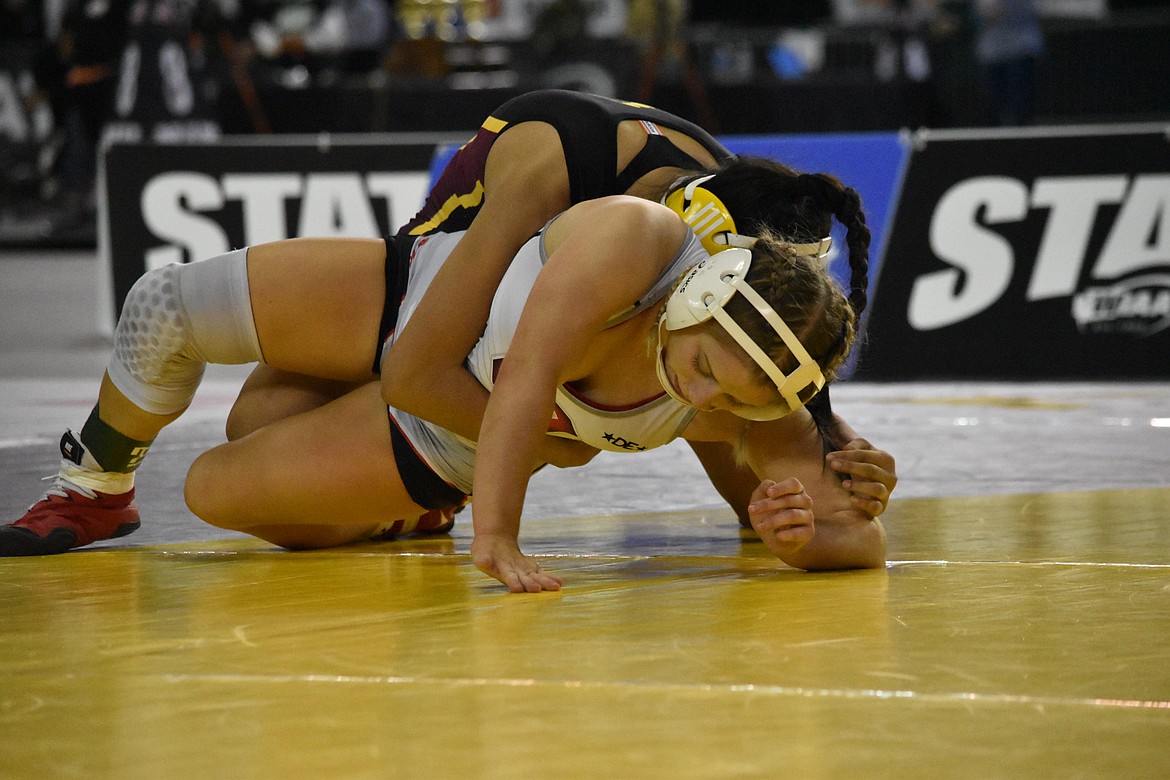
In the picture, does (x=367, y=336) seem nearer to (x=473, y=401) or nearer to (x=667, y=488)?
(x=473, y=401)

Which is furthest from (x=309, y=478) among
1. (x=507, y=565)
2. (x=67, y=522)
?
(x=507, y=565)

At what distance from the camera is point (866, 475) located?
2.31 metres

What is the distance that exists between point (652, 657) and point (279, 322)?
1.09 meters

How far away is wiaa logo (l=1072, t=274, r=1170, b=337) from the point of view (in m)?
5.00

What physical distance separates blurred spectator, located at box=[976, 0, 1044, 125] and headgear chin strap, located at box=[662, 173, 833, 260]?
658 cm

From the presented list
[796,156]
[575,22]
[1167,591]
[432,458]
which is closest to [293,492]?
[432,458]

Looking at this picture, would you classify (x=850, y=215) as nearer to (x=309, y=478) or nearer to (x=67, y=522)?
(x=309, y=478)

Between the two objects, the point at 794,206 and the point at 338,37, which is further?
the point at 338,37

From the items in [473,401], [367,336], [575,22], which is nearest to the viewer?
[473,401]

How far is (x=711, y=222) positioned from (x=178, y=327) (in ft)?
2.99

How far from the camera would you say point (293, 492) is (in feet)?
8.10

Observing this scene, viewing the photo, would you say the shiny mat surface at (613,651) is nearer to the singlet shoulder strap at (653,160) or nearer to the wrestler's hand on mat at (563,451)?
the wrestler's hand on mat at (563,451)

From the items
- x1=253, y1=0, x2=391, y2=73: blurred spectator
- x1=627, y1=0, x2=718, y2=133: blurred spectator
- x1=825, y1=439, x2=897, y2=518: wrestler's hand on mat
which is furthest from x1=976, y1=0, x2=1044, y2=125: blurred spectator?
x1=825, y1=439, x2=897, y2=518: wrestler's hand on mat

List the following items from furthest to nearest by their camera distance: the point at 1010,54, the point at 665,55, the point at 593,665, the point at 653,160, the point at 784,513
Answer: the point at 665,55 → the point at 1010,54 → the point at 653,160 → the point at 784,513 → the point at 593,665
